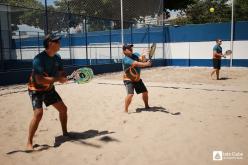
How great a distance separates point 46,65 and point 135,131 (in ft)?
6.73

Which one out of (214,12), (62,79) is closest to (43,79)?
(62,79)

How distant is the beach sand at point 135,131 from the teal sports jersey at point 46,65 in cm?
125

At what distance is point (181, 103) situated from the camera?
8586mm

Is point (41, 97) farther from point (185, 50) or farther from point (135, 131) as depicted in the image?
point (185, 50)

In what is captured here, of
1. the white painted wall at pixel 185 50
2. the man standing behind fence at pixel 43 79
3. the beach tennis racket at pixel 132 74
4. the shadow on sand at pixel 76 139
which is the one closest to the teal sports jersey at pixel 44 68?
the man standing behind fence at pixel 43 79

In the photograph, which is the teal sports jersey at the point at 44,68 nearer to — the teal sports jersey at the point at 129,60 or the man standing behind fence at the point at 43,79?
the man standing behind fence at the point at 43,79

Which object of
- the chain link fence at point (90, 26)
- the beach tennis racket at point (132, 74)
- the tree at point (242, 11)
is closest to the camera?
the beach tennis racket at point (132, 74)

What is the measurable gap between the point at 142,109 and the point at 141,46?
56.3 feet

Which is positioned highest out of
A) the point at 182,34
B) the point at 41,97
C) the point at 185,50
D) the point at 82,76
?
the point at 182,34

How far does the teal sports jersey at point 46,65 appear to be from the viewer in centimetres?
509

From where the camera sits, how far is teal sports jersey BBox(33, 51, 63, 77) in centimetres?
509

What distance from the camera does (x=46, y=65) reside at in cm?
524

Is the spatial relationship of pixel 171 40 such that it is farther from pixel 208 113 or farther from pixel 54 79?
pixel 54 79

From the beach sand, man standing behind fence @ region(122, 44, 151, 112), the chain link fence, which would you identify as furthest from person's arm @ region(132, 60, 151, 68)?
the chain link fence
